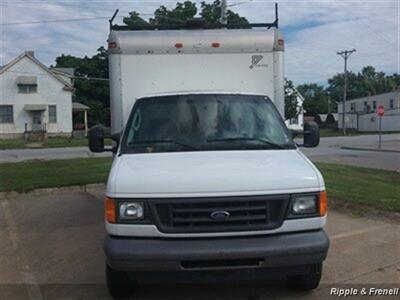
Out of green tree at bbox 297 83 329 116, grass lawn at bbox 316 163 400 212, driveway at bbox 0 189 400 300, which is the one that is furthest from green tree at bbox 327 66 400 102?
driveway at bbox 0 189 400 300

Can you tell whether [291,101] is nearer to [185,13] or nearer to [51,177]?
[185,13]

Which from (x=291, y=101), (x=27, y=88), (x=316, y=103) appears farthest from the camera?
(x=316, y=103)

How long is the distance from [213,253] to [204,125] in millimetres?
1716

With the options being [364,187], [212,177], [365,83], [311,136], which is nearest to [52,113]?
[364,187]

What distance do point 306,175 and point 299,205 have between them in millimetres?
272

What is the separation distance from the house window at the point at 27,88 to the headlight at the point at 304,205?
161 ft

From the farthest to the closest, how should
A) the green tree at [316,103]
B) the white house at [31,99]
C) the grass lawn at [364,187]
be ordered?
the green tree at [316,103] < the white house at [31,99] < the grass lawn at [364,187]

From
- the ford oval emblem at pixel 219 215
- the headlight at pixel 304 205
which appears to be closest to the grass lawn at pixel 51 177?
the ford oval emblem at pixel 219 215

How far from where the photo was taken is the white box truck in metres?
4.40

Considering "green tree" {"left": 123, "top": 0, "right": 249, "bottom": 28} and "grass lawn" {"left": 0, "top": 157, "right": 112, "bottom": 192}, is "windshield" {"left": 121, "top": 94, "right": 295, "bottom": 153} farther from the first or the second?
"green tree" {"left": 123, "top": 0, "right": 249, "bottom": 28}

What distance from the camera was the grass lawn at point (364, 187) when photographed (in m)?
9.57

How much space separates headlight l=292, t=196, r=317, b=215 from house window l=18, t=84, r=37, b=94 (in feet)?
161

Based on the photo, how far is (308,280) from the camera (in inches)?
203

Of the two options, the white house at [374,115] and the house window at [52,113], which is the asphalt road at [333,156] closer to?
the house window at [52,113]
